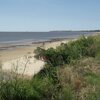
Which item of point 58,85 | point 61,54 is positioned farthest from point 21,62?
point 58,85

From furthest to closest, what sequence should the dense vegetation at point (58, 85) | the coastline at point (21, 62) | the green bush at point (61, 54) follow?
the green bush at point (61, 54) → the coastline at point (21, 62) → the dense vegetation at point (58, 85)

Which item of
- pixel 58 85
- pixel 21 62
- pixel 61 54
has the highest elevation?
pixel 61 54

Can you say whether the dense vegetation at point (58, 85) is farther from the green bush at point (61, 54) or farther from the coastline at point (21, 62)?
the coastline at point (21, 62)

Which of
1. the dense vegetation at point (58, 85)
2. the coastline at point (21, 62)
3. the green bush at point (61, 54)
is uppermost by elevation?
the green bush at point (61, 54)

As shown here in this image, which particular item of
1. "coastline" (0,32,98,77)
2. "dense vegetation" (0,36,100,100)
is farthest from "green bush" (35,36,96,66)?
"coastline" (0,32,98,77)

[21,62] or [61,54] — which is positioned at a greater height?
[61,54]

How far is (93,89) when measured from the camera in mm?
7914

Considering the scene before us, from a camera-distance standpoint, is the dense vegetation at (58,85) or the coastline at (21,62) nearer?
the dense vegetation at (58,85)

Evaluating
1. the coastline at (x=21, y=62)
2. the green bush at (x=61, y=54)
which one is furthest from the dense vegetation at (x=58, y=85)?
the coastline at (x=21, y=62)

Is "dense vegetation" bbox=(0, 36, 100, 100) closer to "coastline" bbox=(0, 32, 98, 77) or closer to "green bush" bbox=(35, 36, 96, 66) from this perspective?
"green bush" bbox=(35, 36, 96, 66)

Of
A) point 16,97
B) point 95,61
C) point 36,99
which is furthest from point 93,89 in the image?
point 95,61

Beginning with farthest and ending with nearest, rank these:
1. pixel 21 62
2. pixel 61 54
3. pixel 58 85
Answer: pixel 21 62, pixel 61 54, pixel 58 85

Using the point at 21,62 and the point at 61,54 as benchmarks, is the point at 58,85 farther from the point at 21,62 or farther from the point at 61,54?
the point at 21,62

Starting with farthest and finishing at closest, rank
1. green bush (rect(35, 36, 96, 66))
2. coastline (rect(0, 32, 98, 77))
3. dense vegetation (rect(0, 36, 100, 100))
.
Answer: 1. green bush (rect(35, 36, 96, 66))
2. coastline (rect(0, 32, 98, 77))
3. dense vegetation (rect(0, 36, 100, 100))
